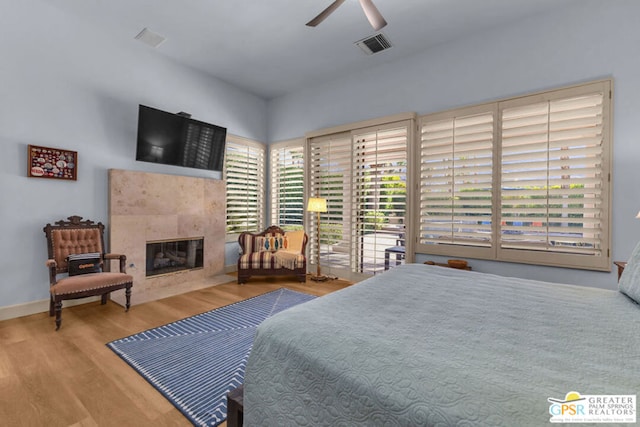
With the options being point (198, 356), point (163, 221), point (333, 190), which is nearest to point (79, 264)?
point (163, 221)

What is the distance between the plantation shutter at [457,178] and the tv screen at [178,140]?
9.80 feet

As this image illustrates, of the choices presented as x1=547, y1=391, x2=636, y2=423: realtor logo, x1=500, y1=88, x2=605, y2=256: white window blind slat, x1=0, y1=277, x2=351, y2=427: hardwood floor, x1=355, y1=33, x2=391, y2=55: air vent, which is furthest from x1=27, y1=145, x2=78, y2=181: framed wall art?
x1=500, y1=88, x2=605, y2=256: white window blind slat

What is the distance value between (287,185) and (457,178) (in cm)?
280

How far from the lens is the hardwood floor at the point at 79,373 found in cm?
155

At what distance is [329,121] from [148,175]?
8.93ft

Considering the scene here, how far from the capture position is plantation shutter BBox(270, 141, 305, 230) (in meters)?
4.95

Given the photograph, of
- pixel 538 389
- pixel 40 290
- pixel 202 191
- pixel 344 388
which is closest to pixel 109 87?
pixel 202 191

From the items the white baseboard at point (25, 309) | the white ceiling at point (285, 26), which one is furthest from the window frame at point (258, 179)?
the white baseboard at point (25, 309)

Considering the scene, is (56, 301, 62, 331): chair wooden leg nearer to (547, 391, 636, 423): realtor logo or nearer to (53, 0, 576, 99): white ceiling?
(53, 0, 576, 99): white ceiling

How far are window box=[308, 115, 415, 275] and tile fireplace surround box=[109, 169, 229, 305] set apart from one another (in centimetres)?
158

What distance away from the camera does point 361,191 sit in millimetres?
4160

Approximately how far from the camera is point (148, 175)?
3.74 metres

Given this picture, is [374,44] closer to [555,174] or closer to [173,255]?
[555,174]

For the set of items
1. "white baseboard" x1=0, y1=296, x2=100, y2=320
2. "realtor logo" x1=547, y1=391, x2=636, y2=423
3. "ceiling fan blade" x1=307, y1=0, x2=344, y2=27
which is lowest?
"white baseboard" x1=0, y1=296, x2=100, y2=320
